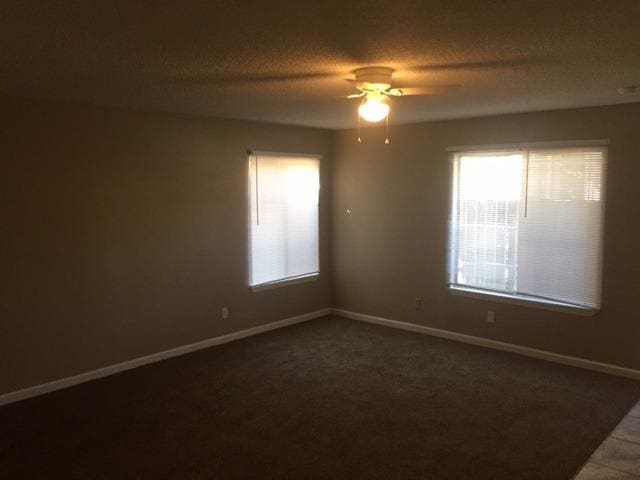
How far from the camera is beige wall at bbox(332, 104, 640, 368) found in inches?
185

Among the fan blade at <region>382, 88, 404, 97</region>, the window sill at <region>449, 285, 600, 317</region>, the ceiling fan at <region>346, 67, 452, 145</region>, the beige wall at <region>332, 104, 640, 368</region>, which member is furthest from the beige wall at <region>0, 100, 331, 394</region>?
the fan blade at <region>382, 88, 404, 97</region>

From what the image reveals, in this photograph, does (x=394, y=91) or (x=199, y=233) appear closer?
(x=394, y=91)

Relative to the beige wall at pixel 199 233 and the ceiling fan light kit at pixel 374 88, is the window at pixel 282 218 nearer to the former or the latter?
the beige wall at pixel 199 233

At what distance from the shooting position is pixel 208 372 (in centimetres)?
489

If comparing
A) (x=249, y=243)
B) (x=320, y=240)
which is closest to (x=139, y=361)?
(x=249, y=243)

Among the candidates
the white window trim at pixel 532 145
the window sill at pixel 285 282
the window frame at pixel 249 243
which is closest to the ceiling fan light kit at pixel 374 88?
the white window trim at pixel 532 145

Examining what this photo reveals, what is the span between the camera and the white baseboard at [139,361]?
4.35 meters

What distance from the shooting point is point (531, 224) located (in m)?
5.23

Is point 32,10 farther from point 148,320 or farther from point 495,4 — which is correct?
point 148,320

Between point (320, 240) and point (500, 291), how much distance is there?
2.23 metres

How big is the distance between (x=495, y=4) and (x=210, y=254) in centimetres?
409

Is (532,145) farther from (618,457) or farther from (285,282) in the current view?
(285,282)

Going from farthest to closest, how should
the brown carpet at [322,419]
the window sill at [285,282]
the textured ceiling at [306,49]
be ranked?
the window sill at [285,282] < the brown carpet at [322,419] < the textured ceiling at [306,49]

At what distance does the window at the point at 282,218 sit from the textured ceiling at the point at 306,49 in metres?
1.67
